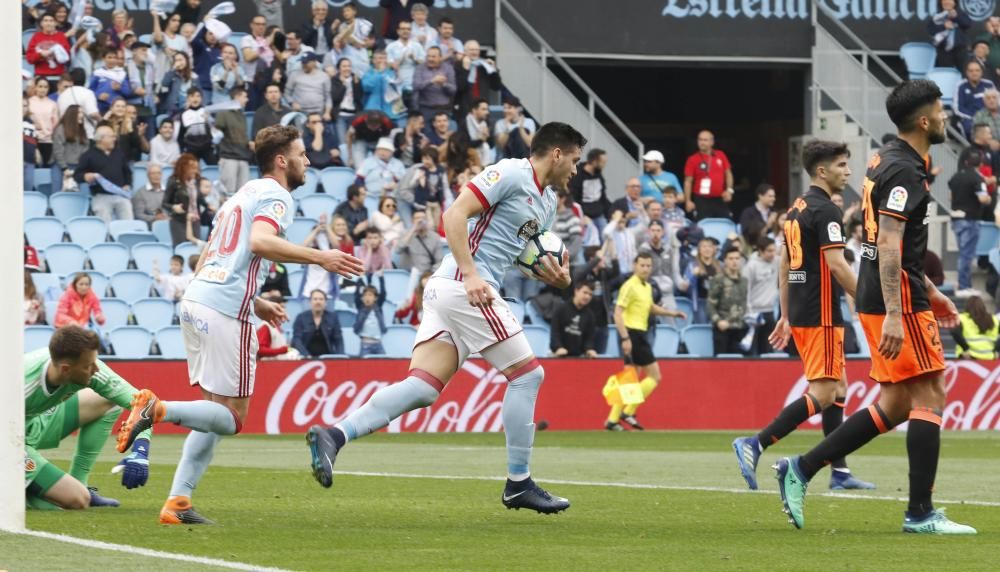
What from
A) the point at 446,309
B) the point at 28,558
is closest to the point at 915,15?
the point at 446,309

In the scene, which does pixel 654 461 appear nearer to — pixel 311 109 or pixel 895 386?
pixel 895 386

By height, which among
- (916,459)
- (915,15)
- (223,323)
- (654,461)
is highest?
(915,15)

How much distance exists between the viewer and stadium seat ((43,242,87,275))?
74.0 feet

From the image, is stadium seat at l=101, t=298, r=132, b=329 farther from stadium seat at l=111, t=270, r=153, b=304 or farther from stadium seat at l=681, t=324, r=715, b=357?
stadium seat at l=681, t=324, r=715, b=357

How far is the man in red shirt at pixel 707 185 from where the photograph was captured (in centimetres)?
2700

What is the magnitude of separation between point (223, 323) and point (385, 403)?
0.93 m

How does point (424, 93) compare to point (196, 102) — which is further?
point (424, 93)

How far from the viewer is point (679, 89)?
35.2 m

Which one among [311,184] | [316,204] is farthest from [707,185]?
[316,204]

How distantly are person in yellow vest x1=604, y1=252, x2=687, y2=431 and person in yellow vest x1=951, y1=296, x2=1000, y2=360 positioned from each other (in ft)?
14.8

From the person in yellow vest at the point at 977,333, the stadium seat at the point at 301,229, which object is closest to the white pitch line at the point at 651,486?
the stadium seat at the point at 301,229

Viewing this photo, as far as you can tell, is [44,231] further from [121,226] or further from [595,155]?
[595,155]

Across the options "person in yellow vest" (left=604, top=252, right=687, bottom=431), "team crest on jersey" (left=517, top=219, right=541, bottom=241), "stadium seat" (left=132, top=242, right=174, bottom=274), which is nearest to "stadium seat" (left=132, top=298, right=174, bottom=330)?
"stadium seat" (left=132, top=242, right=174, bottom=274)

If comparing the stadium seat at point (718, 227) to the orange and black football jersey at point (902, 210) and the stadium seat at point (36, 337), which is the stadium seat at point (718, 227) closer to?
the stadium seat at point (36, 337)
